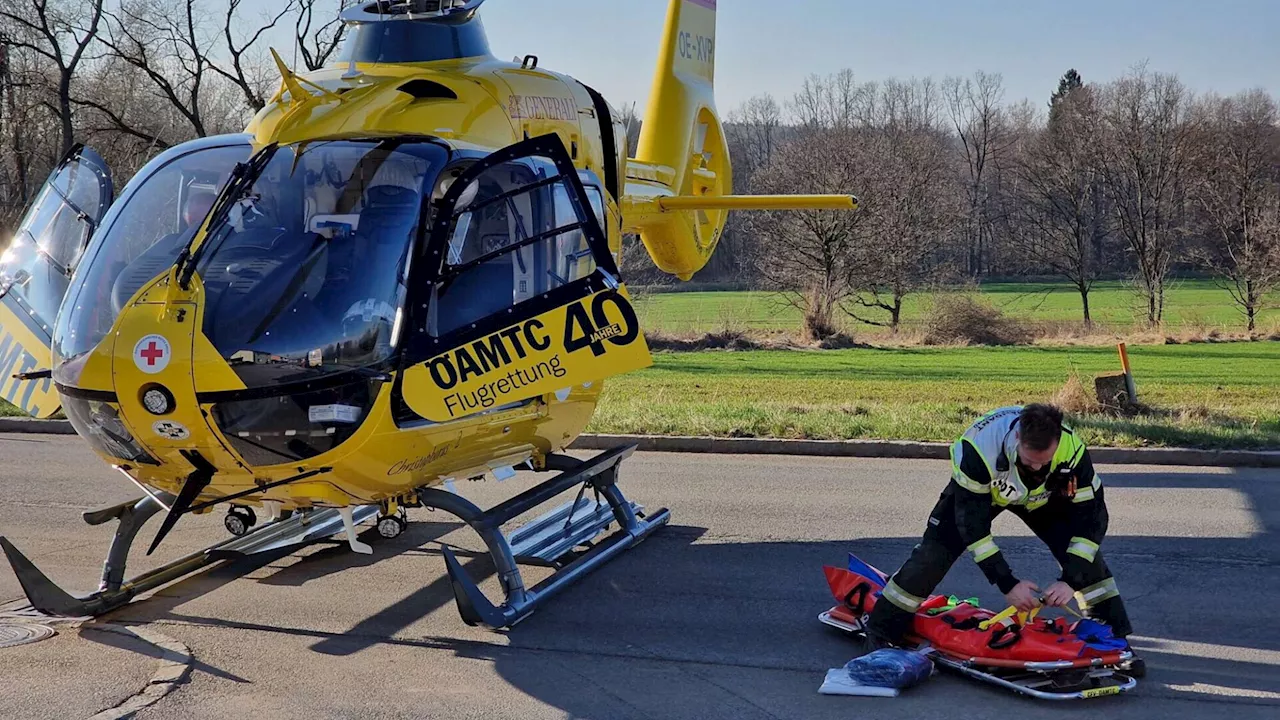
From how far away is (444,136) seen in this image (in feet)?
21.5

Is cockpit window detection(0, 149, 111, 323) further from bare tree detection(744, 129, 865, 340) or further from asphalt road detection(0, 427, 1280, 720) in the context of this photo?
bare tree detection(744, 129, 865, 340)

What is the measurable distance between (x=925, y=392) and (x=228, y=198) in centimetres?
1532

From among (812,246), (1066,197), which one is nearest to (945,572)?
(812,246)

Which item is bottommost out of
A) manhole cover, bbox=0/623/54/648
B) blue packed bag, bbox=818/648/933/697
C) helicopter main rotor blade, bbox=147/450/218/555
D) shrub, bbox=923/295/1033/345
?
shrub, bbox=923/295/1033/345

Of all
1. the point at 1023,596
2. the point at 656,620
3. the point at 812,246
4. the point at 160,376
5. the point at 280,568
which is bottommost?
the point at 280,568

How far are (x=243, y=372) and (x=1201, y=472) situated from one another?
8.58 m

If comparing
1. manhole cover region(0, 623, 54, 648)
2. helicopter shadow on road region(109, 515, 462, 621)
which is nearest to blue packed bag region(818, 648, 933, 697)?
helicopter shadow on road region(109, 515, 462, 621)

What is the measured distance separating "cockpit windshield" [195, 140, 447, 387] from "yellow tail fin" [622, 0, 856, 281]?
10.9ft

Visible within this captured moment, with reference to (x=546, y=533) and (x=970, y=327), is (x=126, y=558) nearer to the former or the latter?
(x=546, y=533)

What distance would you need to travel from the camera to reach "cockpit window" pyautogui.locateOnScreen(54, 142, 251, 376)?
586 cm

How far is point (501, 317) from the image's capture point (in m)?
5.94

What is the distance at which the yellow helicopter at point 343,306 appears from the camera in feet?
18.3

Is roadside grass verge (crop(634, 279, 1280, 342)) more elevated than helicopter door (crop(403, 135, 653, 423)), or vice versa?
helicopter door (crop(403, 135, 653, 423))

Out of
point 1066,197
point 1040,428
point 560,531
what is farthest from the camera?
point 1066,197
